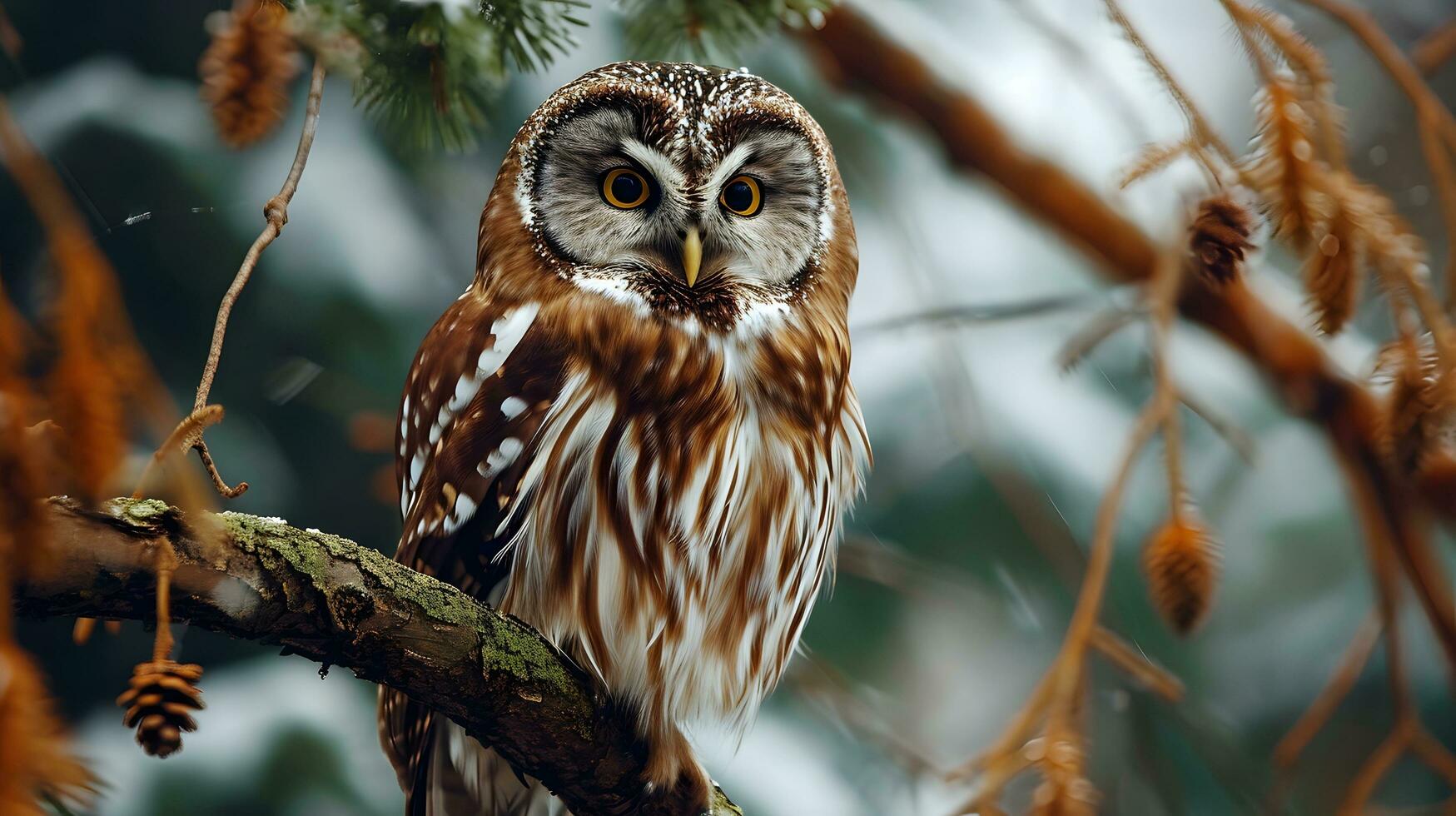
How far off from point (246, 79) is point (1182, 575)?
1.07 meters

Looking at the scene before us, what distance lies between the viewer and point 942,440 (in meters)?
2.54

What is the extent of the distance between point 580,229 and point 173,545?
775 millimetres

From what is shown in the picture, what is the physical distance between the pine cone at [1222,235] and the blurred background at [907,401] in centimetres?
32

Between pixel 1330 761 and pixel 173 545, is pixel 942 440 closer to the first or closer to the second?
pixel 1330 761

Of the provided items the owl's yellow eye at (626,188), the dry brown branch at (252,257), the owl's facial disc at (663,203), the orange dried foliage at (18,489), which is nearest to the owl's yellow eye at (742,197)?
the owl's facial disc at (663,203)

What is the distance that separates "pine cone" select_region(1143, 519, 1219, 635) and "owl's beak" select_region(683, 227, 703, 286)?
2.09 feet

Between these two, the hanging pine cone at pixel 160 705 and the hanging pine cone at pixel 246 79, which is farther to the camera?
the hanging pine cone at pixel 246 79

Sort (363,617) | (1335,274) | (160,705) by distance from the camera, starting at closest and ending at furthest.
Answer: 1. (160,705)
2. (363,617)
3. (1335,274)

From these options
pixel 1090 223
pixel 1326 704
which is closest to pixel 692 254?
pixel 1326 704

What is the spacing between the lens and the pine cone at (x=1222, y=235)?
148cm

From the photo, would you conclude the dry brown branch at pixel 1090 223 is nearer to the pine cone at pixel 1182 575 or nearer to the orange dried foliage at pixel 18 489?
the pine cone at pixel 1182 575

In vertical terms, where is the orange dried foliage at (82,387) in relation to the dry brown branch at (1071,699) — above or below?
above

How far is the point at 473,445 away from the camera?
1370mm

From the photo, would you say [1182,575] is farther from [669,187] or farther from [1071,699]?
[669,187]
